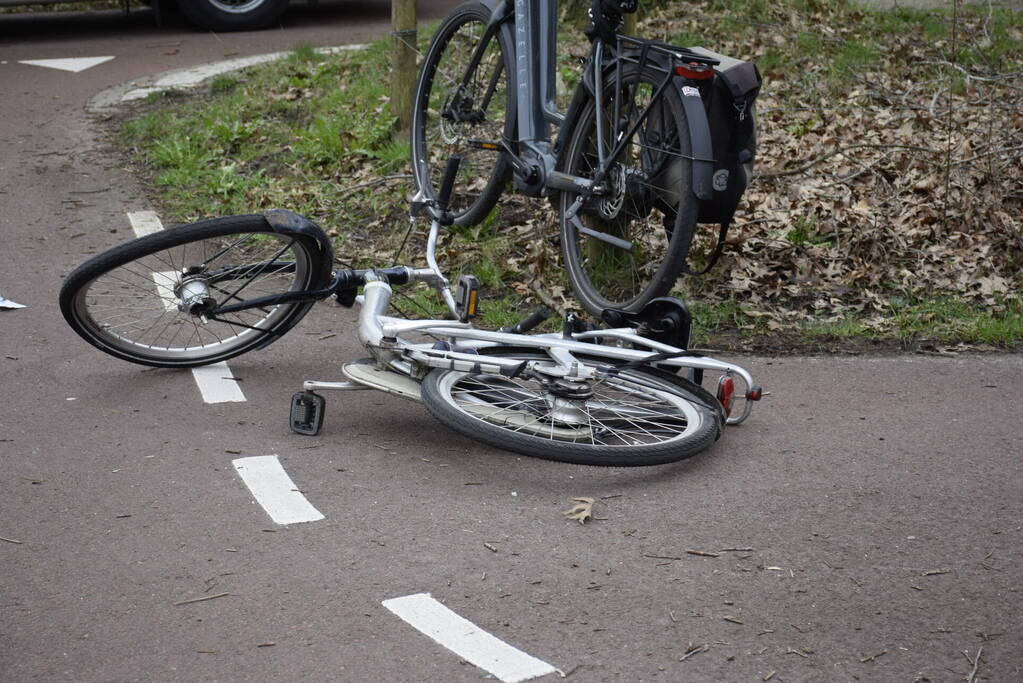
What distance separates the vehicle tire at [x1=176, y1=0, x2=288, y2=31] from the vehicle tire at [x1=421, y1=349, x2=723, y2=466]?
8866mm

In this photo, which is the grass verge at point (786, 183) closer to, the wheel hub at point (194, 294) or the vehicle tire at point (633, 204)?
the vehicle tire at point (633, 204)

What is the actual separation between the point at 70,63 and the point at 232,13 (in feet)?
6.31

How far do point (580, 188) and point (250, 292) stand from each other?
1.44 metres

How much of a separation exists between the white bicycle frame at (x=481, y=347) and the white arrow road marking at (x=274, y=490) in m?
0.36

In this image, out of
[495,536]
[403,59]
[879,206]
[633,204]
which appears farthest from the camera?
[403,59]

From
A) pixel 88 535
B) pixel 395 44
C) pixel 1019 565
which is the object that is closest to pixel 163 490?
pixel 88 535

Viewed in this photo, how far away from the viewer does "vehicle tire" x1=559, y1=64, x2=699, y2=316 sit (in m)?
4.50

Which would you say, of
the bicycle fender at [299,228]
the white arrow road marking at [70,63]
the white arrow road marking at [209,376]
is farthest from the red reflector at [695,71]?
the white arrow road marking at [70,63]

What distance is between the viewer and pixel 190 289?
174 inches

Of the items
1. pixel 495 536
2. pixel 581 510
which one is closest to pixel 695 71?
pixel 581 510

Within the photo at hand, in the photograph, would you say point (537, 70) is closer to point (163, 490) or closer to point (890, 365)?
point (890, 365)

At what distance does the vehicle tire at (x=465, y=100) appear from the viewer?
574cm

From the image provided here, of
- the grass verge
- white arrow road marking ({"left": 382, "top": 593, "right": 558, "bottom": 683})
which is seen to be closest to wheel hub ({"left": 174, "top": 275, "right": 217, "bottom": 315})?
the grass verge

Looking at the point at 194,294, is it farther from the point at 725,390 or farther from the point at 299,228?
the point at 725,390
